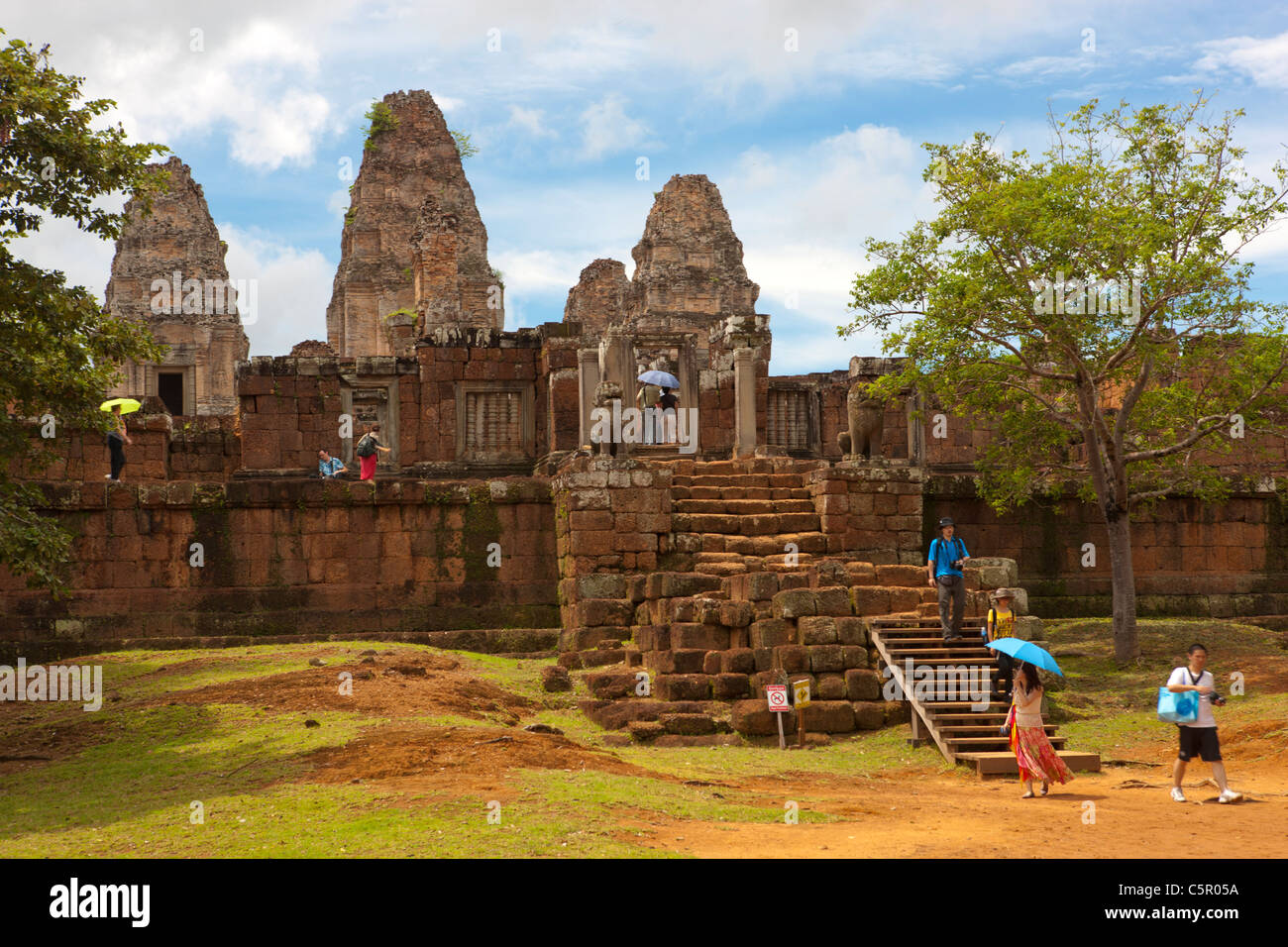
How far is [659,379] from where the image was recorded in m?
22.5

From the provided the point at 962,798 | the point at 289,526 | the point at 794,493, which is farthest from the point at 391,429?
the point at 962,798

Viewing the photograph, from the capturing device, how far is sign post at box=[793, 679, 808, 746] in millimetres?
12875

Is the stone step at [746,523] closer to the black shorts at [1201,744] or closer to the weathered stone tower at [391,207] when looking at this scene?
the black shorts at [1201,744]

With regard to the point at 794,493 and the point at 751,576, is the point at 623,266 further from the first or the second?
the point at 751,576

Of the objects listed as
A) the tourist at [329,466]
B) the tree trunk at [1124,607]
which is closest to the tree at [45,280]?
the tourist at [329,466]

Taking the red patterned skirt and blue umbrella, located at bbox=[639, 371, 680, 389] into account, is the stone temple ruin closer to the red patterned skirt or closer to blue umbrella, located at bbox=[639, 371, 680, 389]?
blue umbrella, located at bbox=[639, 371, 680, 389]

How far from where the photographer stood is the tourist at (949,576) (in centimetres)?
1341

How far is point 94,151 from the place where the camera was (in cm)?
1282

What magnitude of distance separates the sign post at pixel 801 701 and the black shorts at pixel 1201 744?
377 centimetres

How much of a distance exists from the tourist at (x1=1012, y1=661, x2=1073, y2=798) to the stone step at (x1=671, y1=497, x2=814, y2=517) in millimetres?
7052

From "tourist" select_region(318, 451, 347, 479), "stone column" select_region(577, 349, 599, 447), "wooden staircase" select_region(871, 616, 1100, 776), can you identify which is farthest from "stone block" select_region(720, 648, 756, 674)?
"tourist" select_region(318, 451, 347, 479)

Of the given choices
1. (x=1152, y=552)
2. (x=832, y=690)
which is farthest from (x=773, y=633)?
(x=1152, y=552)

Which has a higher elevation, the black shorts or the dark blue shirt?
the dark blue shirt

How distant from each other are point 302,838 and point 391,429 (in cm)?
1808
